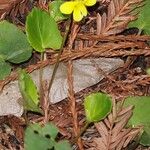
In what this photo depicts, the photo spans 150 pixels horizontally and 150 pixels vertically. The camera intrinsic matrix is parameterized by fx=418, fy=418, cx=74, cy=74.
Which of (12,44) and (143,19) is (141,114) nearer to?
(143,19)

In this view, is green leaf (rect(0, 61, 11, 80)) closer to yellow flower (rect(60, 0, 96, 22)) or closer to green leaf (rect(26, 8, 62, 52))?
green leaf (rect(26, 8, 62, 52))

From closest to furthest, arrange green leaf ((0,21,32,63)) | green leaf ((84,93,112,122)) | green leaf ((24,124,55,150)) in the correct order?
green leaf ((24,124,55,150)) < green leaf ((84,93,112,122)) < green leaf ((0,21,32,63))

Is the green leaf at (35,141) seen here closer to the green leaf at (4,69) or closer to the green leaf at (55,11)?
the green leaf at (4,69)

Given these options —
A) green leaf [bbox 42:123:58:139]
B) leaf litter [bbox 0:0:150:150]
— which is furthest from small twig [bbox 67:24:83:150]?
green leaf [bbox 42:123:58:139]

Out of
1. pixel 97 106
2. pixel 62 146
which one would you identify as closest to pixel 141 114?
pixel 97 106

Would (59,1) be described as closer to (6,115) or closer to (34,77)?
(34,77)
